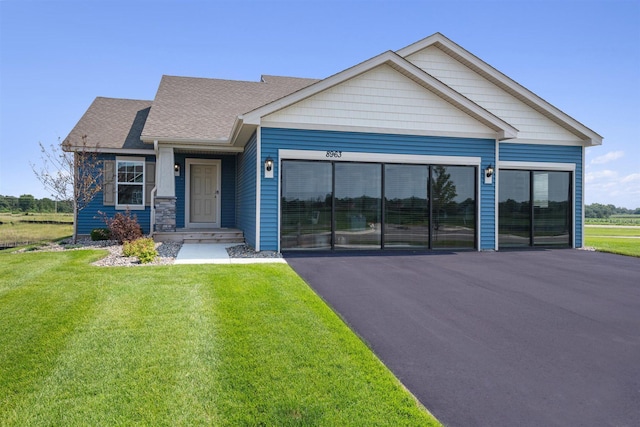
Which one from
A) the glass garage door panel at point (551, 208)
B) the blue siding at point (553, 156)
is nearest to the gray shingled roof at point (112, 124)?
the blue siding at point (553, 156)

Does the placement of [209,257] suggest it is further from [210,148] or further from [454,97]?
[454,97]

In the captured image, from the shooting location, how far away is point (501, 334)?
407 cm

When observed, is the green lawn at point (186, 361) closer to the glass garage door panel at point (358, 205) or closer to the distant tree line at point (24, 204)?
the glass garage door panel at point (358, 205)

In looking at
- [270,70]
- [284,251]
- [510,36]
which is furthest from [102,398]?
[270,70]

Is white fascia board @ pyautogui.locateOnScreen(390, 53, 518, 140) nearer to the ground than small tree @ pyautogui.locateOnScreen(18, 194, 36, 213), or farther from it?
farther from it

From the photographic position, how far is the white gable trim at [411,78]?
9.05 metres

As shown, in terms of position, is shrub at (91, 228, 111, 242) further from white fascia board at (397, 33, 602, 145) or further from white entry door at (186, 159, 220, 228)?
white fascia board at (397, 33, 602, 145)

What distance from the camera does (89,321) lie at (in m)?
4.20

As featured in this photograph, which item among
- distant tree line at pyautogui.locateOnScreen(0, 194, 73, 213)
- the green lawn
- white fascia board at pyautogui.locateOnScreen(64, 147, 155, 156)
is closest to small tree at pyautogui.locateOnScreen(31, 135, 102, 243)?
white fascia board at pyautogui.locateOnScreen(64, 147, 155, 156)

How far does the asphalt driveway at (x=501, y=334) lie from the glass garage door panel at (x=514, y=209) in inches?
122

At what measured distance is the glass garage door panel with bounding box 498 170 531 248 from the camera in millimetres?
11062

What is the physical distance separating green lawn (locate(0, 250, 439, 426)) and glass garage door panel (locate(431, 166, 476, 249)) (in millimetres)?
6050

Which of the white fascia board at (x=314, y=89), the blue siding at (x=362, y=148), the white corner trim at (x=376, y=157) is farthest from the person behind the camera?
the white corner trim at (x=376, y=157)

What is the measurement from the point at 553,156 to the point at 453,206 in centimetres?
376
